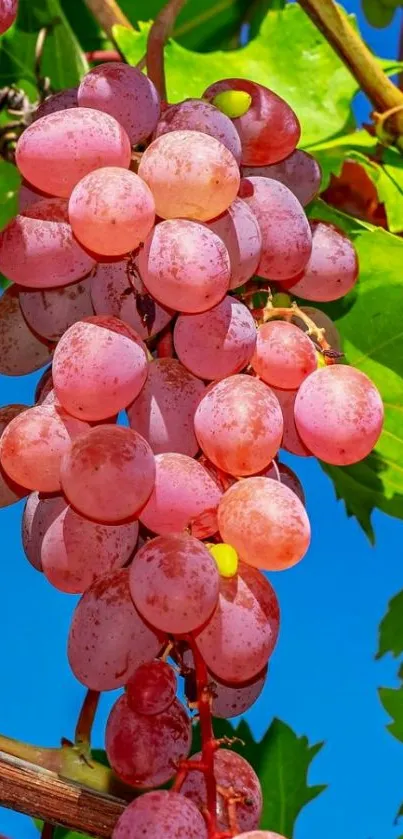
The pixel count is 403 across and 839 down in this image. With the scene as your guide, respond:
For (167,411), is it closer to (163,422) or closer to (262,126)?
(163,422)

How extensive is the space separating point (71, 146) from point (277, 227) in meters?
0.15

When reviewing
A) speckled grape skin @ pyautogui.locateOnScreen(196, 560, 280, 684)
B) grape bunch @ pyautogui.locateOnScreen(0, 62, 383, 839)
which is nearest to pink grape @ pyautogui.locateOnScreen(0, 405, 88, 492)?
grape bunch @ pyautogui.locateOnScreen(0, 62, 383, 839)

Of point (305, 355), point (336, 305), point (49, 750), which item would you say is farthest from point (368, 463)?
point (49, 750)

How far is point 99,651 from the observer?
0.55 meters

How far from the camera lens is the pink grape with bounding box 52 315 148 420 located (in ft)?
1.82

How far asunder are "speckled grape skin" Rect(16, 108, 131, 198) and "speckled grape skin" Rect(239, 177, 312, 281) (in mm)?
103

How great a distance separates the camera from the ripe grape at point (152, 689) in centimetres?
53

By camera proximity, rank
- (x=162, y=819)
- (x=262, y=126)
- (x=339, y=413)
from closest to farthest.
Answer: (x=162, y=819)
(x=339, y=413)
(x=262, y=126)

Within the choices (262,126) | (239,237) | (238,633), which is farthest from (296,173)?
(238,633)

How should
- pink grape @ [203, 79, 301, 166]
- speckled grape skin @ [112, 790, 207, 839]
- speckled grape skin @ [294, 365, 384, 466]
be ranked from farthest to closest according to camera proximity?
pink grape @ [203, 79, 301, 166]
speckled grape skin @ [294, 365, 384, 466]
speckled grape skin @ [112, 790, 207, 839]

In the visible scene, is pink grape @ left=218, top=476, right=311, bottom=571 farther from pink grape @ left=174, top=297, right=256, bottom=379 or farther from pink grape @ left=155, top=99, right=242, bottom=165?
pink grape @ left=155, top=99, right=242, bottom=165

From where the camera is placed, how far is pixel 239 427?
56 centimetres

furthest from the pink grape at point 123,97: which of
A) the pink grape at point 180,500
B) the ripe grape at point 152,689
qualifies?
the ripe grape at point 152,689

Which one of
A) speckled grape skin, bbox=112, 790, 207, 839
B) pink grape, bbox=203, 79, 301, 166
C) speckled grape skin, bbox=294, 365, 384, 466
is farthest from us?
pink grape, bbox=203, 79, 301, 166
